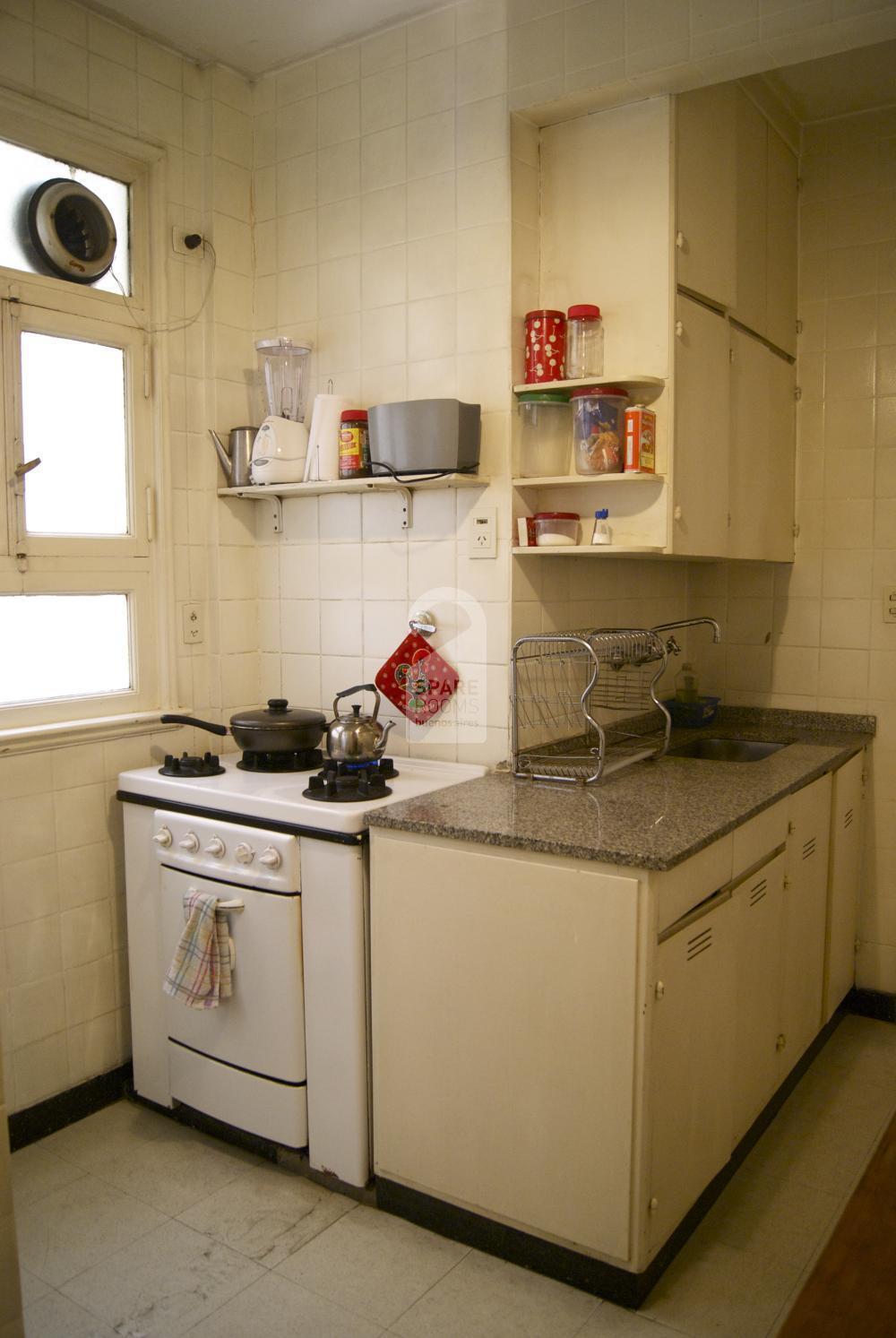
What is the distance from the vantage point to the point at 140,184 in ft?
8.63

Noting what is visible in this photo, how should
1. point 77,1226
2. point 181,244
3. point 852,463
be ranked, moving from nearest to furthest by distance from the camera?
point 77,1226
point 181,244
point 852,463

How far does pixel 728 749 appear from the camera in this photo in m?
3.18

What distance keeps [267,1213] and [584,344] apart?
6.63ft

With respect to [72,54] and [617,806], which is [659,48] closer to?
[72,54]

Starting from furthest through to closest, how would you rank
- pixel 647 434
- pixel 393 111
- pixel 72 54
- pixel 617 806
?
pixel 393 111 < pixel 72 54 < pixel 647 434 < pixel 617 806

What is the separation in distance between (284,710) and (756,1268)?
1585 mm

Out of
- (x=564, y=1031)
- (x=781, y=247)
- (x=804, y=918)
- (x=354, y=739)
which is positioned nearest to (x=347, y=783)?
(x=354, y=739)

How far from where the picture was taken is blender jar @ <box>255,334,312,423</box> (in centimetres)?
278

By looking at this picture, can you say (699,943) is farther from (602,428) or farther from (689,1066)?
(602,428)

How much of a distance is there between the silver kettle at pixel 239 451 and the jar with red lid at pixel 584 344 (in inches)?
35.6

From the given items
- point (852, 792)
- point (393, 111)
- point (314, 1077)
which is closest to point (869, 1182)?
point (314, 1077)

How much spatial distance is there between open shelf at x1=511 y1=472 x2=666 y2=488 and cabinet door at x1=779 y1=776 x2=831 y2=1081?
0.85m

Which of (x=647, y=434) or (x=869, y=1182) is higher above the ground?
(x=647, y=434)

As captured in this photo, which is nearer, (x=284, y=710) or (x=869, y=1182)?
(x=869, y=1182)
